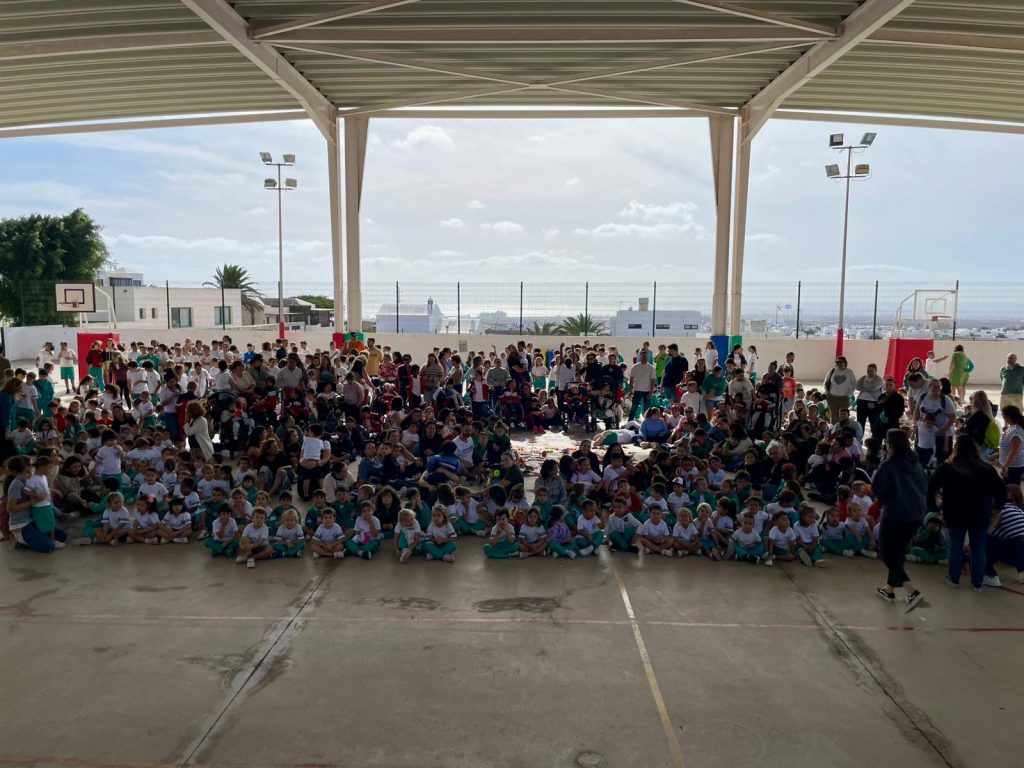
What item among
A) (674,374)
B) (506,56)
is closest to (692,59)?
(506,56)

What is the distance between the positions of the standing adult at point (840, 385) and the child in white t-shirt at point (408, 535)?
7.77 m

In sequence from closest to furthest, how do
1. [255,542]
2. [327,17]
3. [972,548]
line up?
[972,548] < [255,542] < [327,17]

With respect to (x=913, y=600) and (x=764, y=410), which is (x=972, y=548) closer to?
(x=913, y=600)

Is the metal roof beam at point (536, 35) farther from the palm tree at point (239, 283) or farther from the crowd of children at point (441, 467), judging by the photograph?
the palm tree at point (239, 283)

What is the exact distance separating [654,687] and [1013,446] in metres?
5.79

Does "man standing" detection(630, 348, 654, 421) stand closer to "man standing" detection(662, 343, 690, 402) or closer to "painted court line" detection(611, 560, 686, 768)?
"man standing" detection(662, 343, 690, 402)

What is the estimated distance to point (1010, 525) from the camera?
22.9 ft

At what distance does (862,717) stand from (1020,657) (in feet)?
5.66

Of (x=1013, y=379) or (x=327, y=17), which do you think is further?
(x=1013, y=379)

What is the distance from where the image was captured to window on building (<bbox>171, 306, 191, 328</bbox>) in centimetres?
3850

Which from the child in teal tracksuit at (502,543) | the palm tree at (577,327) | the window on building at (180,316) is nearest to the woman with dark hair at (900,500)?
the child in teal tracksuit at (502,543)

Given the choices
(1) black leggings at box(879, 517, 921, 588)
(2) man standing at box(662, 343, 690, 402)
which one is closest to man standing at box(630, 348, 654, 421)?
(2) man standing at box(662, 343, 690, 402)

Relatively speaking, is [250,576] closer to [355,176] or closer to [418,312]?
[355,176]

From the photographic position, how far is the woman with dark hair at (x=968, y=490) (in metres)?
6.25
